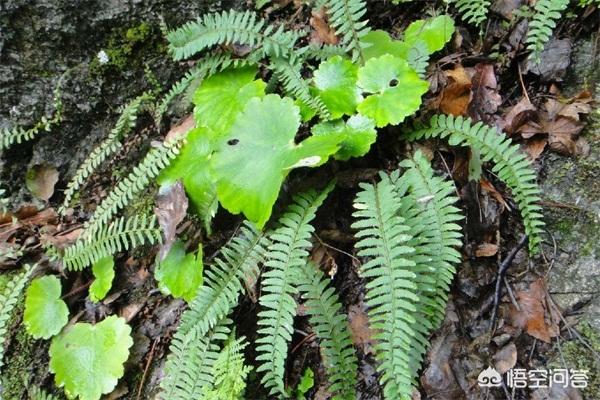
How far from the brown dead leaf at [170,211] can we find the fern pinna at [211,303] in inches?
14.0

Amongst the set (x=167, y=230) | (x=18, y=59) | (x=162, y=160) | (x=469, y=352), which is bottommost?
(x=469, y=352)

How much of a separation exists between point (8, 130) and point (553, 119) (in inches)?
137

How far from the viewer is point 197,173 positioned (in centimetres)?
285

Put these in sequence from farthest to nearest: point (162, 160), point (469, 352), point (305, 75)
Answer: point (305, 75) < point (162, 160) < point (469, 352)

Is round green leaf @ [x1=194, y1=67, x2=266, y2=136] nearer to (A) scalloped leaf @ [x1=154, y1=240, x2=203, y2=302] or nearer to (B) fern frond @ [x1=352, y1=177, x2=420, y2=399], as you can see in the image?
(A) scalloped leaf @ [x1=154, y1=240, x2=203, y2=302]

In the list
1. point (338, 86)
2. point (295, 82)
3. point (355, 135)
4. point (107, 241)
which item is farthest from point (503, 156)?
point (107, 241)

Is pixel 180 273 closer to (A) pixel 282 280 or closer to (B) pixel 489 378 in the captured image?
(A) pixel 282 280

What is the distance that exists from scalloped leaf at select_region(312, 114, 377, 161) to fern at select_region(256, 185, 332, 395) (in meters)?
0.22

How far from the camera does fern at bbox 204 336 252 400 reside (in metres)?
2.39

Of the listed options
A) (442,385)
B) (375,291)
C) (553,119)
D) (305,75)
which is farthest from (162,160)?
(553,119)

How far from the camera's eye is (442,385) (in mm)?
2334

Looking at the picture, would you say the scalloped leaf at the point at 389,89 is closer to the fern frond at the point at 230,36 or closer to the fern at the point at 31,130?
the fern frond at the point at 230,36

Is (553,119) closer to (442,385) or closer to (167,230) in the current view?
(442,385)

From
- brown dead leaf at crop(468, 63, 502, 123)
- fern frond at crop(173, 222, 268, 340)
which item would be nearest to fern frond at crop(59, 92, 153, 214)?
fern frond at crop(173, 222, 268, 340)
